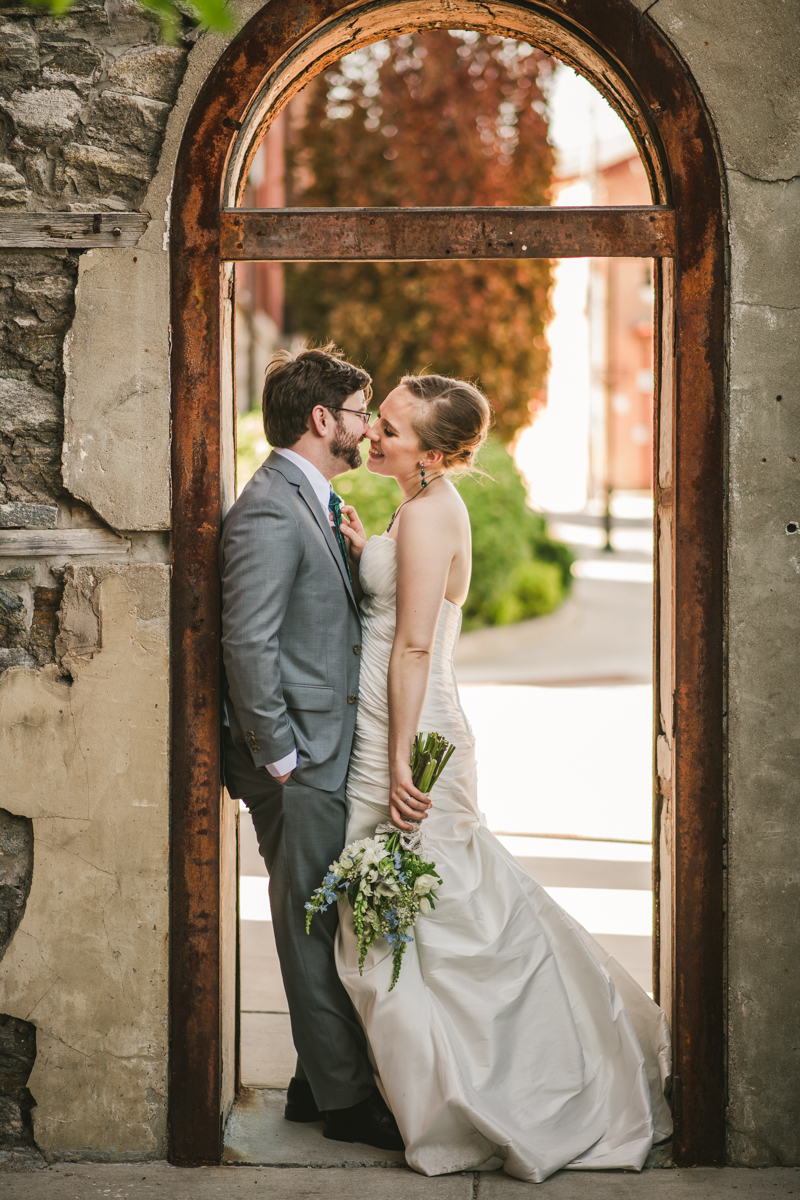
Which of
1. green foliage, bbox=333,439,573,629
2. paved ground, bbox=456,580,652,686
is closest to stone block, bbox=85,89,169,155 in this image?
green foliage, bbox=333,439,573,629

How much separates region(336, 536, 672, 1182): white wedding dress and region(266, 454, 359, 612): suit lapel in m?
0.12

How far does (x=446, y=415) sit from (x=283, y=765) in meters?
1.13

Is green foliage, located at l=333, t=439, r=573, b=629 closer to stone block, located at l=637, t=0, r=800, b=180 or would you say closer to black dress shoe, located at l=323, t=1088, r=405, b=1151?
stone block, located at l=637, t=0, r=800, b=180

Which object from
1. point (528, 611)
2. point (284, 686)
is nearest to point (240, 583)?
point (284, 686)

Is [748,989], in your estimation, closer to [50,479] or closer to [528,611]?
[50,479]

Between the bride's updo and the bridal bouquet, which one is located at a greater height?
the bride's updo

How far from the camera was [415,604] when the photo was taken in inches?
114

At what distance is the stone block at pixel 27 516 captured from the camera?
2.88 m

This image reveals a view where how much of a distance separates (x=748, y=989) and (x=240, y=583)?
178 cm

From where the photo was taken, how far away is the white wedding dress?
278cm

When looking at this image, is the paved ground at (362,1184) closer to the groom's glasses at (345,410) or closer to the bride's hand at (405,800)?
the bride's hand at (405,800)

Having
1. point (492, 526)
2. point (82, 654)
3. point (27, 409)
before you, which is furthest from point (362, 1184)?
point (492, 526)

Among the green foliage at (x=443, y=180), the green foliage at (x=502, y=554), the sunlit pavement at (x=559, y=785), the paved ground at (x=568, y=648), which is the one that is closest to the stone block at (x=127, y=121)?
the sunlit pavement at (x=559, y=785)

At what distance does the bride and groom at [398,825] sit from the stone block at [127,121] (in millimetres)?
684
